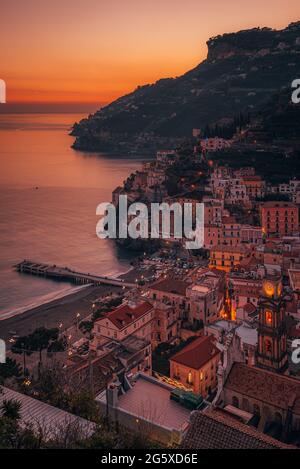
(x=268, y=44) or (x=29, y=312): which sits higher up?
(x=268, y=44)

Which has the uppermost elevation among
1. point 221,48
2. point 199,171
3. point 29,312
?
point 221,48

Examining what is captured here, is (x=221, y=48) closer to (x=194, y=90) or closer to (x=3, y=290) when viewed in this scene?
(x=194, y=90)

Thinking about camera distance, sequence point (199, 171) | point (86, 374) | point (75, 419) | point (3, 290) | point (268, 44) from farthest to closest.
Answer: point (268, 44)
point (199, 171)
point (3, 290)
point (86, 374)
point (75, 419)

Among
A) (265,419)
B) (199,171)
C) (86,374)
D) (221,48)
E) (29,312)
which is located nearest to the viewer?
(265,419)

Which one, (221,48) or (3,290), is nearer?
(3,290)

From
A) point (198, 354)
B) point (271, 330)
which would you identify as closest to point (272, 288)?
point (271, 330)

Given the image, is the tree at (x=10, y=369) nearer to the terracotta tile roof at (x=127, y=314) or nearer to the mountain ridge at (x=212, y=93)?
the terracotta tile roof at (x=127, y=314)

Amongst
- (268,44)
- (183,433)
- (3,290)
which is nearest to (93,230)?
(3,290)

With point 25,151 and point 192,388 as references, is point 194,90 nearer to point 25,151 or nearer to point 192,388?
point 25,151

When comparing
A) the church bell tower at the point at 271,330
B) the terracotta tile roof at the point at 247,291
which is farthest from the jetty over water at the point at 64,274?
the church bell tower at the point at 271,330

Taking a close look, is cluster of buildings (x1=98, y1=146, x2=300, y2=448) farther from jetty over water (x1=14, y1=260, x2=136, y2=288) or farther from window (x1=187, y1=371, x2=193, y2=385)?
jetty over water (x1=14, y1=260, x2=136, y2=288)
